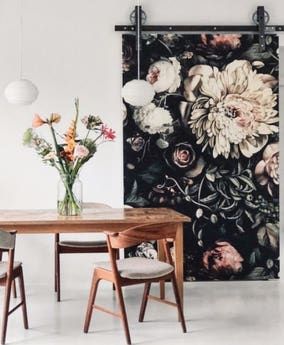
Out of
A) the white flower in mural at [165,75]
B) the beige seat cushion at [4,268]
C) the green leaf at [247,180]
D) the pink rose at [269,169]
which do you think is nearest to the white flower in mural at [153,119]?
the white flower in mural at [165,75]

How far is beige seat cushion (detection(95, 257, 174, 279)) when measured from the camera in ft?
12.2

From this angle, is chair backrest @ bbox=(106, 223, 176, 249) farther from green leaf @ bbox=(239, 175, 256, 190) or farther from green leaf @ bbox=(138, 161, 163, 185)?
green leaf @ bbox=(239, 175, 256, 190)

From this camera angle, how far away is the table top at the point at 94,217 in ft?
13.2

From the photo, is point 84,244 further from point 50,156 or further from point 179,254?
point 179,254

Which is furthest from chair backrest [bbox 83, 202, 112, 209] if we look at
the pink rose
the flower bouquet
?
the pink rose

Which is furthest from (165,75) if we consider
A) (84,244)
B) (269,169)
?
(84,244)

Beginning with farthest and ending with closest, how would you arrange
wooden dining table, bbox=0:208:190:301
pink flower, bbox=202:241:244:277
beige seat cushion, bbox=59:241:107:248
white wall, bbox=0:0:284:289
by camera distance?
pink flower, bbox=202:241:244:277
white wall, bbox=0:0:284:289
beige seat cushion, bbox=59:241:107:248
wooden dining table, bbox=0:208:190:301

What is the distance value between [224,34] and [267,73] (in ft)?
1.79

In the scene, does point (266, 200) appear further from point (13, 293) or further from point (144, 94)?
point (13, 293)

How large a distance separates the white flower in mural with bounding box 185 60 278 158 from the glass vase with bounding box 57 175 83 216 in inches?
59.1

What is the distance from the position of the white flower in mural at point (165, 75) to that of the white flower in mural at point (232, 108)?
122 millimetres

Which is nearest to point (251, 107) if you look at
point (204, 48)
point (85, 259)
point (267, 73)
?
point (267, 73)

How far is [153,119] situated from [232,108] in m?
0.75

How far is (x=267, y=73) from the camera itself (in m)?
5.49
